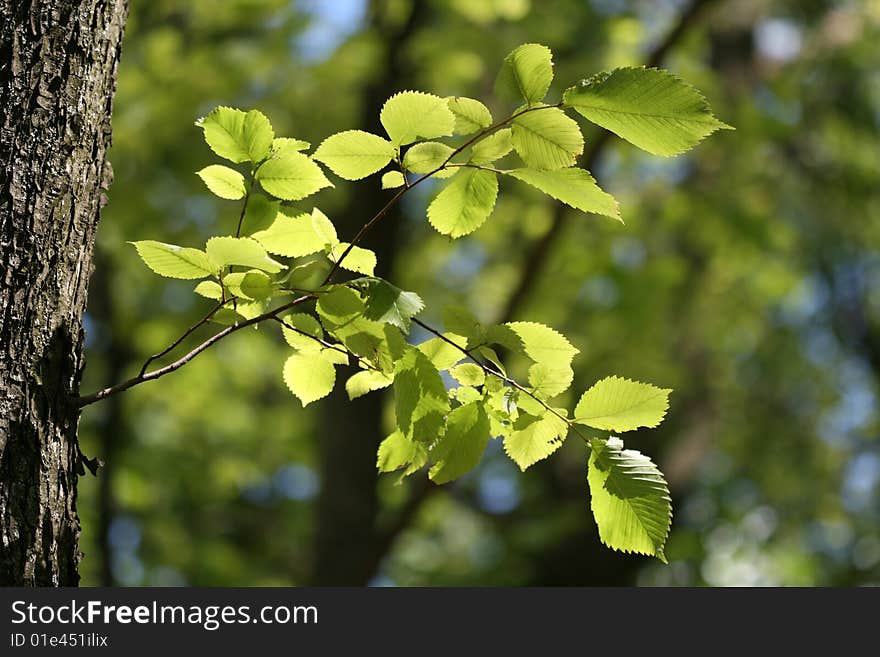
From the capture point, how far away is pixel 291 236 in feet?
3.74

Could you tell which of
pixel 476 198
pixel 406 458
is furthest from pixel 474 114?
pixel 406 458

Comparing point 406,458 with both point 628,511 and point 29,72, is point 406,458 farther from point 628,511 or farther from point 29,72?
point 29,72

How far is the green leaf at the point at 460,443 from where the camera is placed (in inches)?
41.6

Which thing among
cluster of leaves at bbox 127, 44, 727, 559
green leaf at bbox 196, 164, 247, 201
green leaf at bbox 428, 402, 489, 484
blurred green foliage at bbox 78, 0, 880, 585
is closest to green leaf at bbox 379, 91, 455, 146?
cluster of leaves at bbox 127, 44, 727, 559

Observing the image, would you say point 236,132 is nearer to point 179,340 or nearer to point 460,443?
point 179,340

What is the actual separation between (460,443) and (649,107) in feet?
1.43

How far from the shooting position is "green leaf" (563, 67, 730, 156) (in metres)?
0.94

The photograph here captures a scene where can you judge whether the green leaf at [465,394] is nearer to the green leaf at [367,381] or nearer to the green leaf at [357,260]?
the green leaf at [367,381]

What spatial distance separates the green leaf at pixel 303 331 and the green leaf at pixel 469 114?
1.03ft

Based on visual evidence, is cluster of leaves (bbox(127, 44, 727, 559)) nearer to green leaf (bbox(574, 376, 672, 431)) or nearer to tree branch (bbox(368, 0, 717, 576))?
green leaf (bbox(574, 376, 672, 431))

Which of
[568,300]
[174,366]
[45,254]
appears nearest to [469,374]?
[174,366]

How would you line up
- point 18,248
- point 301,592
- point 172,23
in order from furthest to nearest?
1. point 172,23
2. point 301,592
3. point 18,248

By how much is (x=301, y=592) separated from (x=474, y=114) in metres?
0.74

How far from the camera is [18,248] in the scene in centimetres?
104
